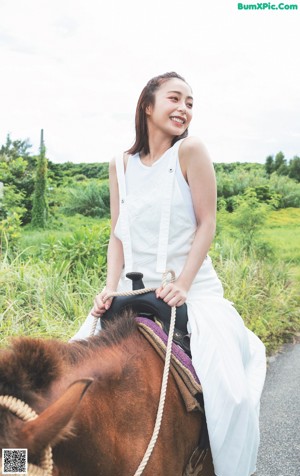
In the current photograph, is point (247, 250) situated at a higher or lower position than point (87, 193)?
lower

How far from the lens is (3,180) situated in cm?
795

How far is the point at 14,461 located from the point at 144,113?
200 cm

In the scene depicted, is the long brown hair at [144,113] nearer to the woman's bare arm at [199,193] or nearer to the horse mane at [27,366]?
the woman's bare arm at [199,193]

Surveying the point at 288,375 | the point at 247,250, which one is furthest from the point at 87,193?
the point at 288,375

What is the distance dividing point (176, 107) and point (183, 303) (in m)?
0.99

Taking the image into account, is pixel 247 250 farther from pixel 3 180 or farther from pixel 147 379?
pixel 147 379

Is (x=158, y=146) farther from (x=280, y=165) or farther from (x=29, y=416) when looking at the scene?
(x=280, y=165)

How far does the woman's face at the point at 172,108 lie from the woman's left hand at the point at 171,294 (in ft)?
2.72

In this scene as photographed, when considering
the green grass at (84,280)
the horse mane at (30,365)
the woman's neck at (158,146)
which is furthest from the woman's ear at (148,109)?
the green grass at (84,280)

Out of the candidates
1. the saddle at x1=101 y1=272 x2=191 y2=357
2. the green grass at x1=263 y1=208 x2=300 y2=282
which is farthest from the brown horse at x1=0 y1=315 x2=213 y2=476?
the green grass at x1=263 y1=208 x2=300 y2=282

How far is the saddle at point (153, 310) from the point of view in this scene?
7.70 feet

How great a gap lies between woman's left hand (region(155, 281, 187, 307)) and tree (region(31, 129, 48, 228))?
21.8 feet

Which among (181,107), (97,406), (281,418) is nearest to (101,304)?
(97,406)

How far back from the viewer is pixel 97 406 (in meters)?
1.70
